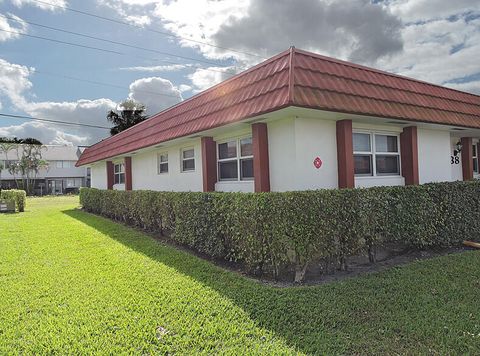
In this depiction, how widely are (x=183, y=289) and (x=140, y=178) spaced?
34.1 feet

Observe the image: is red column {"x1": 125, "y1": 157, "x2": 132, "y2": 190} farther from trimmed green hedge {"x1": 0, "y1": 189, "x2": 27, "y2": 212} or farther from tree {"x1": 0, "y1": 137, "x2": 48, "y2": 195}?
tree {"x1": 0, "y1": 137, "x2": 48, "y2": 195}

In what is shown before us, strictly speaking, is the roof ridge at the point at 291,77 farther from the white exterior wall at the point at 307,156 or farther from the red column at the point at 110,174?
the red column at the point at 110,174

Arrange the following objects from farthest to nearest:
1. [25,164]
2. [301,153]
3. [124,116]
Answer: [25,164]
[124,116]
[301,153]

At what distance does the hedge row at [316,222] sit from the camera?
5.30 meters

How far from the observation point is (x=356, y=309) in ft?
14.2

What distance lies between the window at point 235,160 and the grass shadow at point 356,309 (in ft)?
9.69

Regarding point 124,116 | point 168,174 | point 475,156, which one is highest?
point 124,116

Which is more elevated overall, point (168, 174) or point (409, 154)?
point (409, 154)

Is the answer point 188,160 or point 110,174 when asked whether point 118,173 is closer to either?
point 110,174

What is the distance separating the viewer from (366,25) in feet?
38.9

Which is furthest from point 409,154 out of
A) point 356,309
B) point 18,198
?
point 18,198

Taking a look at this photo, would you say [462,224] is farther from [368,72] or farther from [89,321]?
[89,321]

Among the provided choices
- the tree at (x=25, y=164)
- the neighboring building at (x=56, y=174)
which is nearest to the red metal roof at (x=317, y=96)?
the tree at (x=25, y=164)

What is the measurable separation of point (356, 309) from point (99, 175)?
20.0 metres
